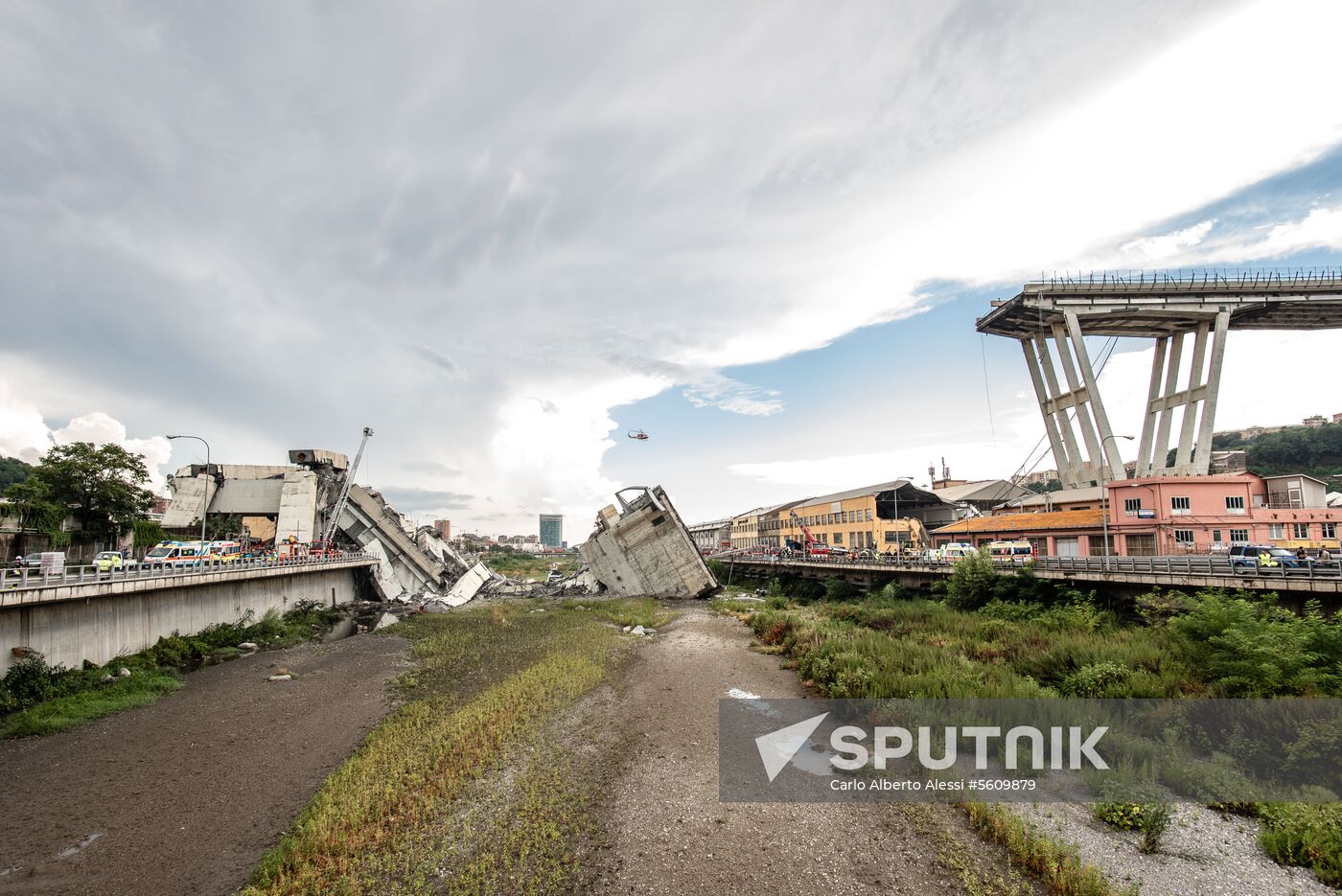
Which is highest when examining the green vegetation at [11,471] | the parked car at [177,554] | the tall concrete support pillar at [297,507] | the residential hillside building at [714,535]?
the green vegetation at [11,471]

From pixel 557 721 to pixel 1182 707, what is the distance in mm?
17209

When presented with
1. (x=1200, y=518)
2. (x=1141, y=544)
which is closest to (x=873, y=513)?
(x=1141, y=544)

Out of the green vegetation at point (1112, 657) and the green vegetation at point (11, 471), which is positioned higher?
the green vegetation at point (11, 471)

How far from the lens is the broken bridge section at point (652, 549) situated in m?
53.4

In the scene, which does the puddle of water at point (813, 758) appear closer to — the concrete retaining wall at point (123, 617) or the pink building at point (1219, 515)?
the concrete retaining wall at point (123, 617)

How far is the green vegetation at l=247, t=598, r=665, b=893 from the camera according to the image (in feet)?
31.0

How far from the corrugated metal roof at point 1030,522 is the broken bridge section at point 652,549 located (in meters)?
26.4

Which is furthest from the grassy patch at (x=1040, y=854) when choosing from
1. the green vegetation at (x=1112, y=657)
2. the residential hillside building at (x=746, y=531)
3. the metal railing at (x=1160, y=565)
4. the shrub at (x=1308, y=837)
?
the residential hillside building at (x=746, y=531)

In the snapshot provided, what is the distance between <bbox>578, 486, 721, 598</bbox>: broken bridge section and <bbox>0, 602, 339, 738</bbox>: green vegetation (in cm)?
3206

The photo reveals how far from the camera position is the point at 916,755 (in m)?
14.3

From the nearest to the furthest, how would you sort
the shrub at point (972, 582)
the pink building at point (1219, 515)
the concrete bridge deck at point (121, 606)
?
1. the concrete bridge deck at point (121, 606)
2. the shrub at point (972, 582)
3. the pink building at point (1219, 515)

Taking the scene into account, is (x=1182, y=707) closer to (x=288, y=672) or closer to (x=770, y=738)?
(x=770, y=738)

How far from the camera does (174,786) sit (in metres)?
13.0

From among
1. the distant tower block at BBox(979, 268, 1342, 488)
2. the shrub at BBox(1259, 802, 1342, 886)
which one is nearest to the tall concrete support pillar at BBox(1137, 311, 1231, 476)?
the distant tower block at BBox(979, 268, 1342, 488)
